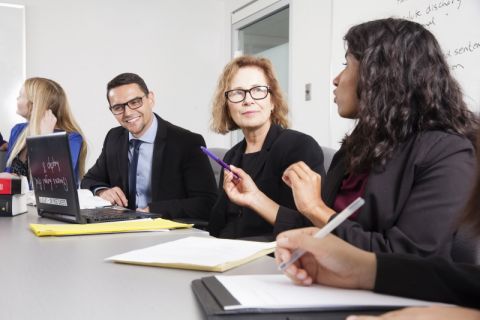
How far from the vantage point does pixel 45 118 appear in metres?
2.85

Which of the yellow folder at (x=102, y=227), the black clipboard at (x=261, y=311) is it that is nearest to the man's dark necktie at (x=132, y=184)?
the yellow folder at (x=102, y=227)

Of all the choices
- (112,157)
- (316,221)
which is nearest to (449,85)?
(316,221)

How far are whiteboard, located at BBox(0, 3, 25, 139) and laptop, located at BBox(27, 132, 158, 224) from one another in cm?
258

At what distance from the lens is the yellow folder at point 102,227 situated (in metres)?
1.21

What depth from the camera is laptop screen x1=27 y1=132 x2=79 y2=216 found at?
54.3 inches

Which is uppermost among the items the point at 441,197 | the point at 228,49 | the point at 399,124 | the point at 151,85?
the point at 228,49

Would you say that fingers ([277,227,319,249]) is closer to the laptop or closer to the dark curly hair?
the dark curly hair

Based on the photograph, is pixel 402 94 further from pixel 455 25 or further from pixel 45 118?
pixel 45 118

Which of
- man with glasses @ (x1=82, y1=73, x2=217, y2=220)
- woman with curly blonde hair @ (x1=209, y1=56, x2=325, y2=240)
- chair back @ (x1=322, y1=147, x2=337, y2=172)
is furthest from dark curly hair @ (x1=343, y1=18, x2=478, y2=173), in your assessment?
man with glasses @ (x1=82, y1=73, x2=217, y2=220)

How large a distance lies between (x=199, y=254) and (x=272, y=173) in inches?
34.9

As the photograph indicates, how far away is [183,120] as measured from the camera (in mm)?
4547

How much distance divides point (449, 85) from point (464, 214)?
0.59m

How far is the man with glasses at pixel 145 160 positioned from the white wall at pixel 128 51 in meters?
Result: 1.80

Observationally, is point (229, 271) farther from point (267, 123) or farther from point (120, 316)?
point (267, 123)
